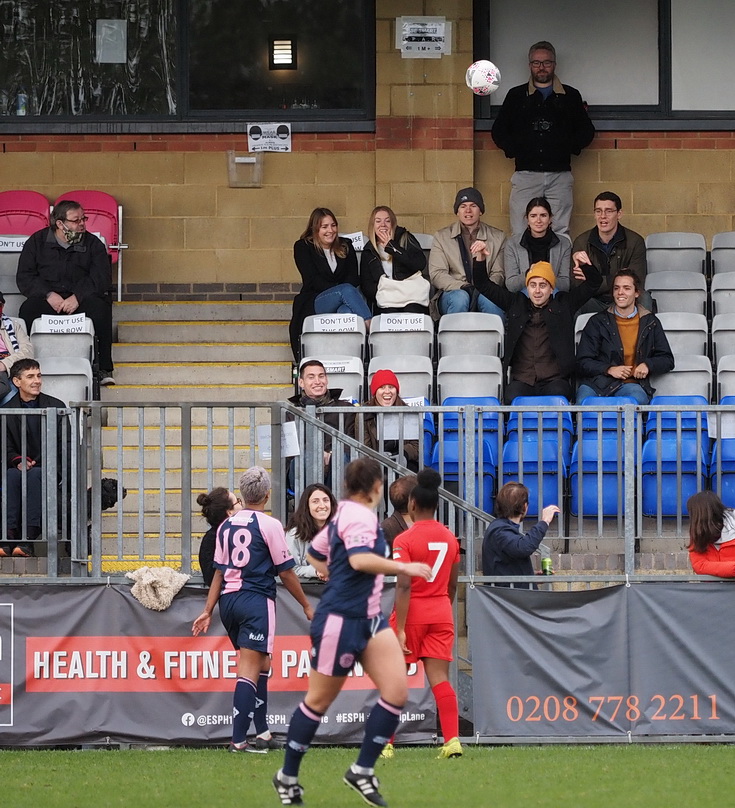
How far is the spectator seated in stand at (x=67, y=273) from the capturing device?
1348 centimetres

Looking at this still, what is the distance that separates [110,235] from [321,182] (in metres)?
2.21

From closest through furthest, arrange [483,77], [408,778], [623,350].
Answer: [408,778], [623,350], [483,77]

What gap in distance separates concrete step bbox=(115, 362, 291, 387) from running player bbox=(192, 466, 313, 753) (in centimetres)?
472

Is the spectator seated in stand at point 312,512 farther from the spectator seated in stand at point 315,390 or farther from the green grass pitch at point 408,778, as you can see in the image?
the green grass pitch at point 408,778

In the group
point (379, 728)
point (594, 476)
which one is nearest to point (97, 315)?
point (594, 476)

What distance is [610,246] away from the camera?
14.0 meters

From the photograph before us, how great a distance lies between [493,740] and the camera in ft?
32.5

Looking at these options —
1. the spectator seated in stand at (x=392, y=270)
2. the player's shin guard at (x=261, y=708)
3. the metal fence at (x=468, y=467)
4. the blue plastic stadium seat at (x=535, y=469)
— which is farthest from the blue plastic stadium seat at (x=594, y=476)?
the spectator seated in stand at (x=392, y=270)

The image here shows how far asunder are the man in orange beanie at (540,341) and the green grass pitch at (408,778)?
3.55m

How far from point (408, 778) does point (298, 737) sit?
1.23 metres

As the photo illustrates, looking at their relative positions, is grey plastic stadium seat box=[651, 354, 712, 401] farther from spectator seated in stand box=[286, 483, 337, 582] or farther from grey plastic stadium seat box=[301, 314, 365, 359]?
spectator seated in stand box=[286, 483, 337, 582]

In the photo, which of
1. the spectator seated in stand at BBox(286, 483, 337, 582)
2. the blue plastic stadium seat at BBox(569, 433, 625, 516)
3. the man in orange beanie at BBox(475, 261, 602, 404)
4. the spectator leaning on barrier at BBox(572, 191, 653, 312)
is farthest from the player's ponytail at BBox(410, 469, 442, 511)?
the spectator leaning on barrier at BBox(572, 191, 653, 312)

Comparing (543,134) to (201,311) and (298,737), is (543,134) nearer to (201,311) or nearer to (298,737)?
(201,311)

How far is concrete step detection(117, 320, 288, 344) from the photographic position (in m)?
14.6
